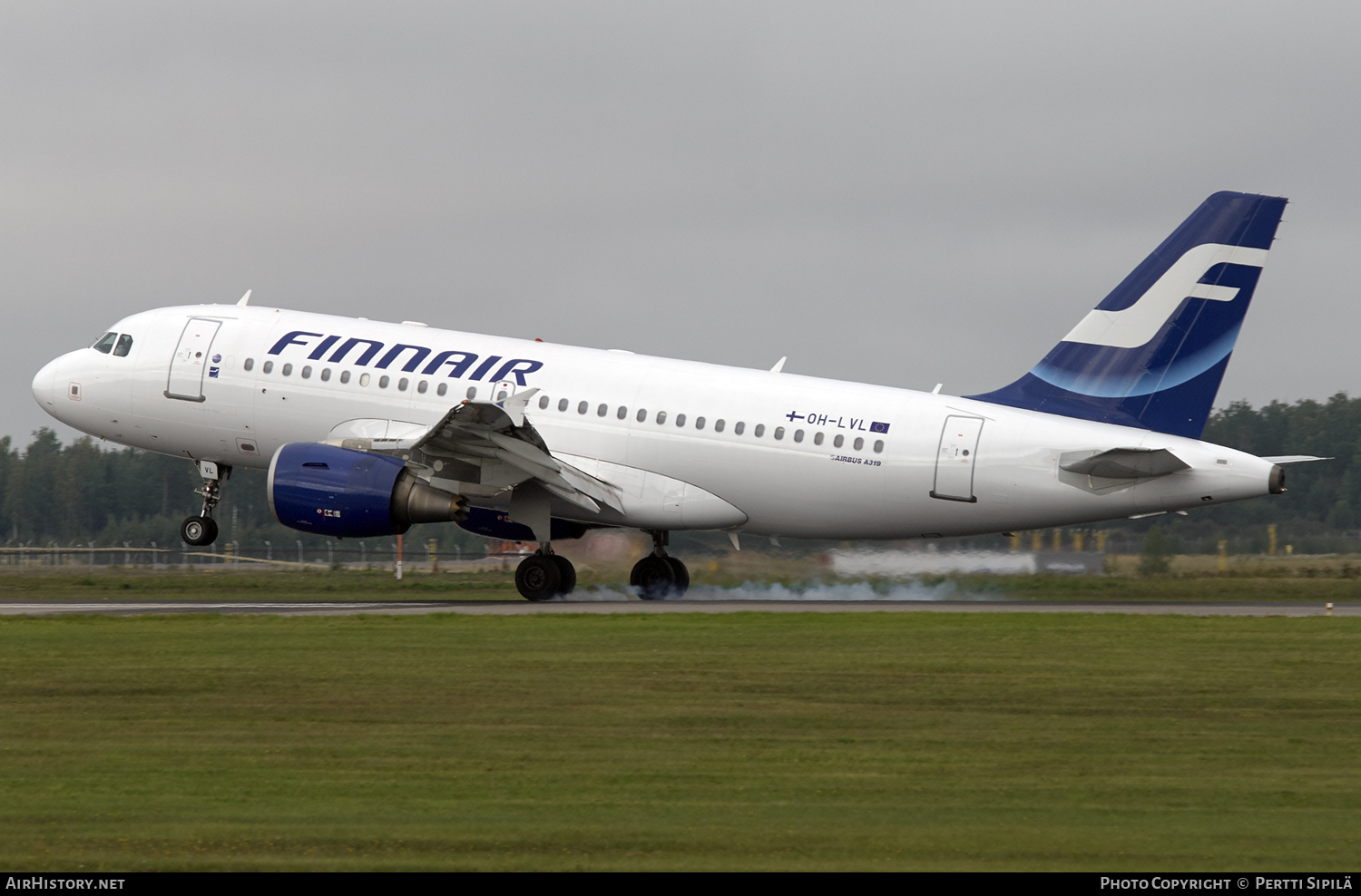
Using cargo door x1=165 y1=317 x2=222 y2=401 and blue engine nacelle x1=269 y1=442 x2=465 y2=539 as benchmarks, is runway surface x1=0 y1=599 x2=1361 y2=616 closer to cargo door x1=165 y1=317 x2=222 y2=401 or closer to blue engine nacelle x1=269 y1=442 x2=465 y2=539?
blue engine nacelle x1=269 y1=442 x2=465 y2=539

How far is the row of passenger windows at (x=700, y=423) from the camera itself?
28484 mm

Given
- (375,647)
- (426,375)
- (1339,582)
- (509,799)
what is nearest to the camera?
(509,799)

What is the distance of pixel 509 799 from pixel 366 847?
1.58 m

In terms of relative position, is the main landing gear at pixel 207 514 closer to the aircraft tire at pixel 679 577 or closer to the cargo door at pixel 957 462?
the aircraft tire at pixel 679 577

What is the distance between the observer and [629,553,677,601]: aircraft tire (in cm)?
3138

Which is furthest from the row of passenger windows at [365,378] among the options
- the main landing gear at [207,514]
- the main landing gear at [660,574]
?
the main landing gear at [660,574]

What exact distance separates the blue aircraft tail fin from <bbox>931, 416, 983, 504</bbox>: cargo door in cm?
194

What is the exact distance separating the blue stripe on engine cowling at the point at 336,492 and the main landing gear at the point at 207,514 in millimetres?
4276

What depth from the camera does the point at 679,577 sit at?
31.6 metres

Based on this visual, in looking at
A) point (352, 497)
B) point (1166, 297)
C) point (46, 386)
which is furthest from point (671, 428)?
point (46, 386)

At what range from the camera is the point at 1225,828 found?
32.8 feet
